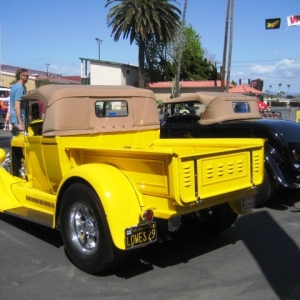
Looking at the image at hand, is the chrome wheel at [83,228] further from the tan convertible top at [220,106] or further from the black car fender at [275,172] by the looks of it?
the tan convertible top at [220,106]

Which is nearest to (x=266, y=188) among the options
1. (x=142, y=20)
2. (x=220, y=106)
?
(x=220, y=106)

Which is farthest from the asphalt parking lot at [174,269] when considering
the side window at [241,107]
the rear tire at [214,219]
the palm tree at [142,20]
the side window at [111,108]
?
the palm tree at [142,20]

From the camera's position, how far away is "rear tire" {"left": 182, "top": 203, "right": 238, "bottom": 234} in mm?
4684

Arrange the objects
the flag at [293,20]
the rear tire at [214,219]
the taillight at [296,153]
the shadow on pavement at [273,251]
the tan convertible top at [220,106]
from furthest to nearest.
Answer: the flag at [293,20]
the tan convertible top at [220,106]
the taillight at [296,153]
the rear tire at [214,219]
the shadow on pavement at [273,251]

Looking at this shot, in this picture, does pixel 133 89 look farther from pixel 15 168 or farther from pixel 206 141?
pixel 15 168

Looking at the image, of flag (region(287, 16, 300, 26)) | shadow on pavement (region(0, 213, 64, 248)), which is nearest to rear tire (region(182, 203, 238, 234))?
shadow on pavement (region(0, 213, 64, 248))

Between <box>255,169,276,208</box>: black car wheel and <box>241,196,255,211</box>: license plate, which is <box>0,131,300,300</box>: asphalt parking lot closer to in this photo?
<box>241,196,255,211</box>: license plate

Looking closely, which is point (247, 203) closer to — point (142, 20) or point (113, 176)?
point (113, 176)

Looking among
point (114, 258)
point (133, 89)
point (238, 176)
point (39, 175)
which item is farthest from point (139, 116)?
point (114, 258)

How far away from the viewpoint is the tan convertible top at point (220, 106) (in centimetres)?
779

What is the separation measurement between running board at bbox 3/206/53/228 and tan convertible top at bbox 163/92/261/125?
12.9 ft

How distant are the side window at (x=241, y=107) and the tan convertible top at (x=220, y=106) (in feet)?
0.11

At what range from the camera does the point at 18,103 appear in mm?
5680

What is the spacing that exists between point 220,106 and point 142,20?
28659mm
